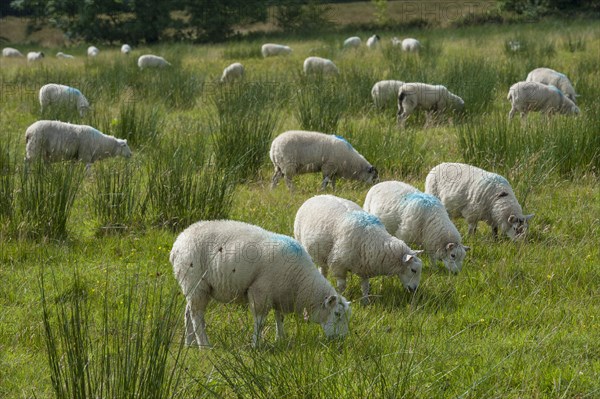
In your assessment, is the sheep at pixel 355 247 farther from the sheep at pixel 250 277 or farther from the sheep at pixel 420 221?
the sheep at pixel 250 277

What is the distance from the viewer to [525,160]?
7.79 m

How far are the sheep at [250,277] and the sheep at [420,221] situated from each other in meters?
1.58

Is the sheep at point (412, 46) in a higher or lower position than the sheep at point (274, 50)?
higher

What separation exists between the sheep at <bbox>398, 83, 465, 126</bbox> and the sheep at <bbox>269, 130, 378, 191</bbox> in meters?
3.20

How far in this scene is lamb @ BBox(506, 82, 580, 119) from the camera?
1217cm

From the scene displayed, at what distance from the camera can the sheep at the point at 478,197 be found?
6.77 meters

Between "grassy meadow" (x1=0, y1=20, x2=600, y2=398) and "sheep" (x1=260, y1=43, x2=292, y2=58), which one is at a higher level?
"grassy meadow" (x1=0, y1=20, x2=600, y2=398)

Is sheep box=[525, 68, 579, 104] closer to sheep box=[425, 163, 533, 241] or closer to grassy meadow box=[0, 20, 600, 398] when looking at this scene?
grassy meadow box=[0, 20, 600, 398]

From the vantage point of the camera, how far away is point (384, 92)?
12633 mm

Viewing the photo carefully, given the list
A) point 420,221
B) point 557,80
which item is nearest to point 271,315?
point 420,221

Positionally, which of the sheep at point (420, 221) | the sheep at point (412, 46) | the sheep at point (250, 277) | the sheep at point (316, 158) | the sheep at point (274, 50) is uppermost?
the sheep at point (250, 277)

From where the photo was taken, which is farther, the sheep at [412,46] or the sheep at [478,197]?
the sheep at [412,46]

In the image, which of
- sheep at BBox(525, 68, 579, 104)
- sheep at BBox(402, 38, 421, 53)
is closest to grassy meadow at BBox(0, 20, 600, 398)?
sheep at BBox(525, 68, 579, 104)

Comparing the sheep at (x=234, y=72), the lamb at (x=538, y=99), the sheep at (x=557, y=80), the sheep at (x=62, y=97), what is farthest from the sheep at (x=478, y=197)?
the sheep at (x=234, y=72)
